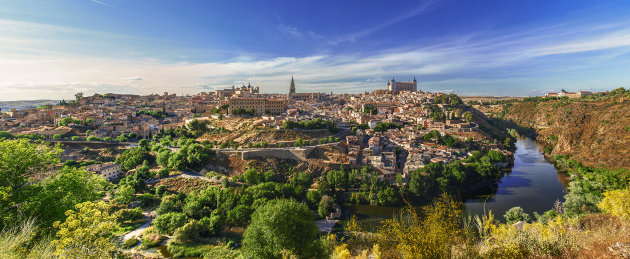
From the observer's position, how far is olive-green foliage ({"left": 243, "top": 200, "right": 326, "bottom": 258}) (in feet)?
34.3

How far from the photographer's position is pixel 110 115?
171ft

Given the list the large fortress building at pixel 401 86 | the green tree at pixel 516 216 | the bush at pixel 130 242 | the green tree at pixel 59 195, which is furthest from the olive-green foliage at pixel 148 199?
the large fortress building at pixel 401 86

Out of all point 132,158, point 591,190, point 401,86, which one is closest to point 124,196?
point 132,158

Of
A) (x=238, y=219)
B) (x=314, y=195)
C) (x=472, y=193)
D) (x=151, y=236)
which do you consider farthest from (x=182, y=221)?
(x=472, y=193)

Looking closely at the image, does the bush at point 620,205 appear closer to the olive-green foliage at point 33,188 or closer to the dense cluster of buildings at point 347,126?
the dense cluster of buildings at point 347,126

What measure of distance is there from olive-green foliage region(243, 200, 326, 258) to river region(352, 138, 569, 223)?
1265cm

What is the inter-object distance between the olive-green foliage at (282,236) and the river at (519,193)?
498 inches

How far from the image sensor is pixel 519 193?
26656 millimetres

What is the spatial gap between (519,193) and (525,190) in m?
1.50

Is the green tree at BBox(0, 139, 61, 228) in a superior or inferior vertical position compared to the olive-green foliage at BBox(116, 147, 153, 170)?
superior

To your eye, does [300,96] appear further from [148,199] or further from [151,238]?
[151,238]

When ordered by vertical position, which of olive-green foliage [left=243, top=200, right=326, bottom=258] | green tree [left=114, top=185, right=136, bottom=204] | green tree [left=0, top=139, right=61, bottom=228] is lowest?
green tree [left=114, top=185, right=136, bottom=204]

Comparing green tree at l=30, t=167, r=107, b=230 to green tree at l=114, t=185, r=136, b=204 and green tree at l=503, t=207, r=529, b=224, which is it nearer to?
green tree at l=114, t=185, r=136, b=204

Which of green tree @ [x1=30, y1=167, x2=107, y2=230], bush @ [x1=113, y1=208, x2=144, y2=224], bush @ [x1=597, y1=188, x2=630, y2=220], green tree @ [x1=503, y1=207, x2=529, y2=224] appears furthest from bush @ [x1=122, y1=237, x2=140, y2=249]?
green tree @ [x1=503, y1=207, x2=529, y2=224]
